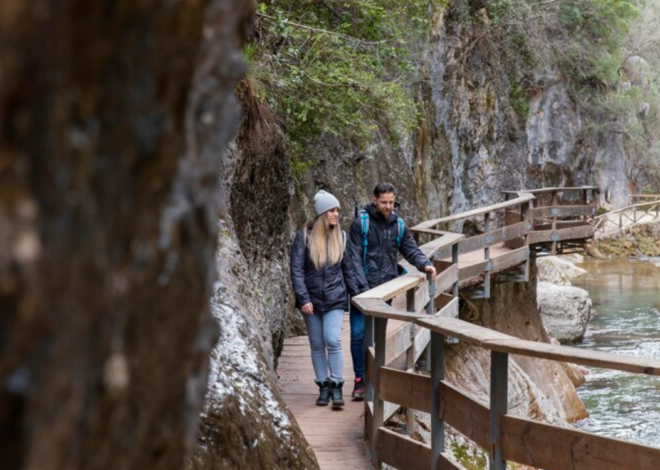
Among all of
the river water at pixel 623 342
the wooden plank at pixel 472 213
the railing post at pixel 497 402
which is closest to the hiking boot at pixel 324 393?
the railing post at pixel 497 402

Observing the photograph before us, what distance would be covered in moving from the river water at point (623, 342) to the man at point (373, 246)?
5231 mm

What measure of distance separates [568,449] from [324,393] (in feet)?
12.1

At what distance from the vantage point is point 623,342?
2156cm

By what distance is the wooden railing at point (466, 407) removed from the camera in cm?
396

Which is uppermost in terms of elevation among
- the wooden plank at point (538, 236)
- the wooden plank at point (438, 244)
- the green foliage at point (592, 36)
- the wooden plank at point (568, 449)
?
the green foliage at point (592, 36)

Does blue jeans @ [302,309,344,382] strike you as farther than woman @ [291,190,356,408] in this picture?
Yes

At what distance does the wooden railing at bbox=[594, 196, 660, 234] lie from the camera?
128 ft

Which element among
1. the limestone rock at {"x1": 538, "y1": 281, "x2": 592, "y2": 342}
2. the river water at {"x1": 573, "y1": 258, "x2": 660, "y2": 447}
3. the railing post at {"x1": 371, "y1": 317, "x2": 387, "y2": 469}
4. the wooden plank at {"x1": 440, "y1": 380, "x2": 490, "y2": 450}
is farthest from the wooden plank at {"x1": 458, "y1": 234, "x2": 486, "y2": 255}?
the wooden plank at {"x1": 440, "y1": 380, "x2": 490, "y2": 450}

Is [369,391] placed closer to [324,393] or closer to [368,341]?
[368,341]

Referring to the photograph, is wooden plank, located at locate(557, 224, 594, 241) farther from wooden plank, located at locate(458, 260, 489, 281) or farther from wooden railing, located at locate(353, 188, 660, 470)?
wooden railing, located at locate(353, 188, 660, 470)

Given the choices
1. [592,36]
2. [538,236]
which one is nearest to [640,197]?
[592,36]

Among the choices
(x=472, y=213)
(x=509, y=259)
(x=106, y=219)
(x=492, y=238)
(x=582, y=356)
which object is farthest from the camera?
(x=509, y=259)

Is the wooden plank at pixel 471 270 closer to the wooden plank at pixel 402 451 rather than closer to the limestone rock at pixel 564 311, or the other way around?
the wooden plank at pixel 402 451

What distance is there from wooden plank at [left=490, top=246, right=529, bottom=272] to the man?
23.7 feet
